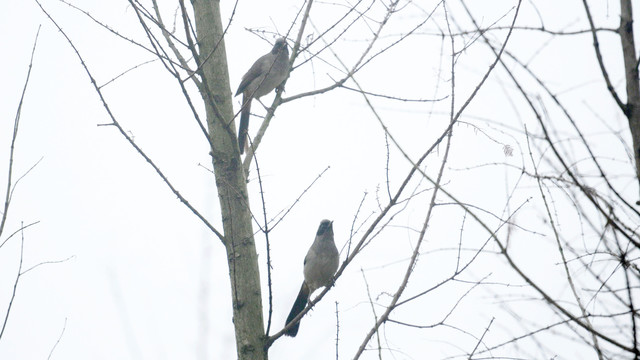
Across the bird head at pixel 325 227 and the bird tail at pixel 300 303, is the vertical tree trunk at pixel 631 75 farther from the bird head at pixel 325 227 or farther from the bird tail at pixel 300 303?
the bird head at pixel 325 227

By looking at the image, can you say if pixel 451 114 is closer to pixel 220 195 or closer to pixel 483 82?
pixel 483 82

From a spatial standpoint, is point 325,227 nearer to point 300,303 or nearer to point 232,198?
point 300,303

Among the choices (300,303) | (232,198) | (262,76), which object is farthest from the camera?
(262,76)

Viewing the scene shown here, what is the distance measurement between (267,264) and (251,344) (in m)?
0.51

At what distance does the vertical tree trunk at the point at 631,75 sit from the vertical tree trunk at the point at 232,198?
1.85m

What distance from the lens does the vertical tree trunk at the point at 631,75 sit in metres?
1.89

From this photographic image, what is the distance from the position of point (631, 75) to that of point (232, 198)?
2.24 m

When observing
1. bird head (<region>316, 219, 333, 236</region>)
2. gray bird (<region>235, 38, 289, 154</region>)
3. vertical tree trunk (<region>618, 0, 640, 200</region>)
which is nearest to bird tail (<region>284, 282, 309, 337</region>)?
bird head (<region>316, 219, 333, 236</region>)

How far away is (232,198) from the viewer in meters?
3.73

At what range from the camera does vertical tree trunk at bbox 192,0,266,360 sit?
136 inches

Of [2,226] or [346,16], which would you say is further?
[346,16]

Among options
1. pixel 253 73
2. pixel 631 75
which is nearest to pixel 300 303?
pixel 253 73

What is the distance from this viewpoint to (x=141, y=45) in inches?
141

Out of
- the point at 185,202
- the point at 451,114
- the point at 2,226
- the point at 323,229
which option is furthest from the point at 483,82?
the point at 323,229
